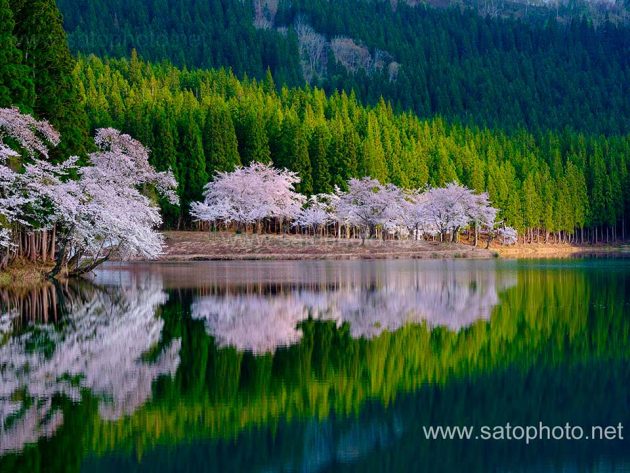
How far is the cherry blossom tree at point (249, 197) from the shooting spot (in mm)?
76500

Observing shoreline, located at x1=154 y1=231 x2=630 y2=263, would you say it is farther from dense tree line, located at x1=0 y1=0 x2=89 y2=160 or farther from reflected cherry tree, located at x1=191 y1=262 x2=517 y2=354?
reflected cherry tree, located at x1=191 y1=262 x2=517 y2=354

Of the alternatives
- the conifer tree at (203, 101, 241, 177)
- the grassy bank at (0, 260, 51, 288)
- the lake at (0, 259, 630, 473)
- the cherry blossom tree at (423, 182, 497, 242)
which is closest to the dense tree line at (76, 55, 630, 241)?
the conifer tree at (203, 101, 241, 177)

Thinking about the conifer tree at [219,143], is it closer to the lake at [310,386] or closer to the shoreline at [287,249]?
the shoreline at [287,249]

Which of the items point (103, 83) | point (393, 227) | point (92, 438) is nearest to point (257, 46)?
point (103, 83)

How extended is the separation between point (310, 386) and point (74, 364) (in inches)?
185

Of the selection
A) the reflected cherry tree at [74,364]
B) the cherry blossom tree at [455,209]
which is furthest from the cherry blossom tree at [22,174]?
the cherry blossom tree at [455,209]

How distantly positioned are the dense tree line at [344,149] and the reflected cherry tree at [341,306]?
4085 cm

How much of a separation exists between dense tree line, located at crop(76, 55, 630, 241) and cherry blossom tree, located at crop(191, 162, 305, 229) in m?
1.76

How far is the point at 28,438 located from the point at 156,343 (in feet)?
26.2

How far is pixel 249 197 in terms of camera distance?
78.4 meters

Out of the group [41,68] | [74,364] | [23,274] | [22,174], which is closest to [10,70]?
[22,174]

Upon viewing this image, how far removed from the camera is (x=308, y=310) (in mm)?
25703

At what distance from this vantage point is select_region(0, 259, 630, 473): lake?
10.5 m

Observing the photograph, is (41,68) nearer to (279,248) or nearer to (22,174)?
(22,174)
